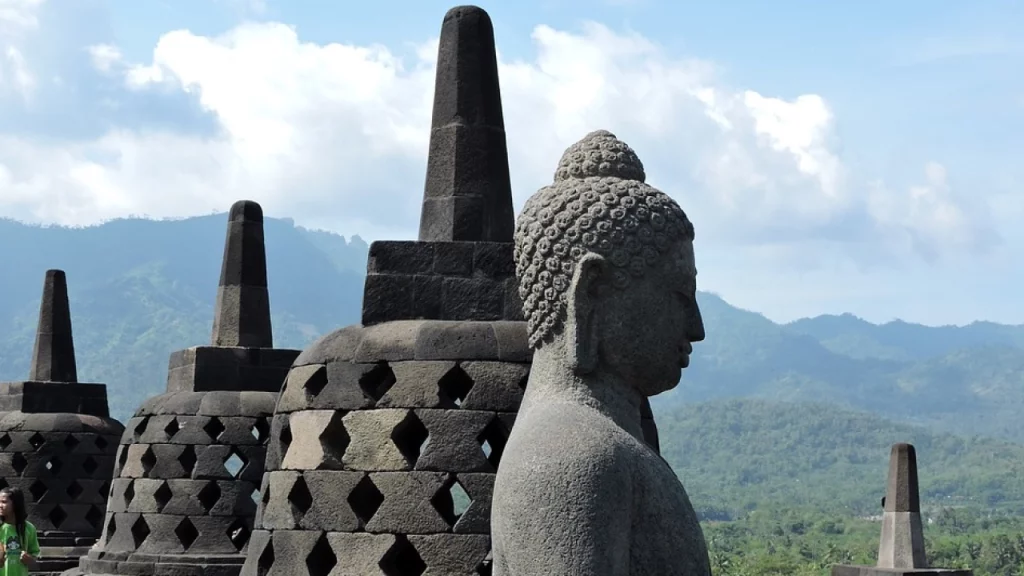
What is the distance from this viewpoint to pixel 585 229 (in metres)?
4.66

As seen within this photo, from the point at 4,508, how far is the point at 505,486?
273 inches

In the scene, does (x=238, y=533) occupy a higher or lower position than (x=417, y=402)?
lower

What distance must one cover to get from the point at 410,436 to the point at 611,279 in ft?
9.86

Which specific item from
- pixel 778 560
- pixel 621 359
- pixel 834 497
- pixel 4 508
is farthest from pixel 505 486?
pixel 834 497

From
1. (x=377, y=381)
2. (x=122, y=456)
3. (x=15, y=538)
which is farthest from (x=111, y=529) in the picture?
(x=377, y=381)

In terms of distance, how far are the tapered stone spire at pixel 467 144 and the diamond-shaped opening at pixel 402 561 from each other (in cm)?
162

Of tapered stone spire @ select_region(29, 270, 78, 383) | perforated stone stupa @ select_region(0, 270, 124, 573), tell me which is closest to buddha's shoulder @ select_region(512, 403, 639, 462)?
perforated stone stupa @ select_region(0, 270, 124, 573)

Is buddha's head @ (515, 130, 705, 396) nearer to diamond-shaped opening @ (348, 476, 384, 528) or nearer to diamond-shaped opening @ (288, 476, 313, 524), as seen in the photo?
diamond-shaped opening @ (348, 476, 384, 528)

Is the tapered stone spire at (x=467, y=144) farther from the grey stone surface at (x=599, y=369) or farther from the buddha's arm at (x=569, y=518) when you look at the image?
the buddha's arm at (x=569, y=518)

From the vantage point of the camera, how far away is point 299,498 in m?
7.70

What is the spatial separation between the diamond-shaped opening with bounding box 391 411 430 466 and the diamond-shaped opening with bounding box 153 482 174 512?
18.3ft

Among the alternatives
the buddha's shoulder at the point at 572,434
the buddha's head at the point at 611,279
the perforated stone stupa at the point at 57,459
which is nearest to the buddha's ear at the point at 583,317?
the buddha's head at the point at 611,279

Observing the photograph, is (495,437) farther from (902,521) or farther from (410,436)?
(902,521)

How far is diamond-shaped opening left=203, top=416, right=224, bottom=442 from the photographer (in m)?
12.5
